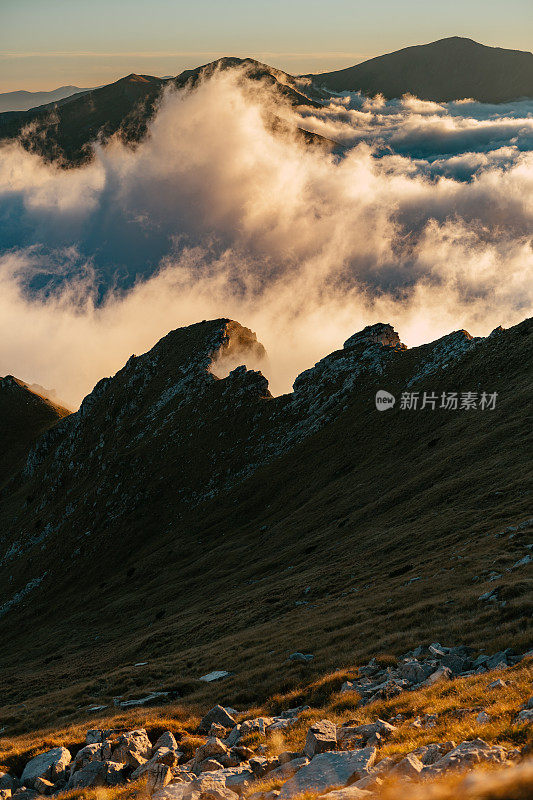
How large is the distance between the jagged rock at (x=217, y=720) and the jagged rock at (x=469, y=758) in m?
12.5

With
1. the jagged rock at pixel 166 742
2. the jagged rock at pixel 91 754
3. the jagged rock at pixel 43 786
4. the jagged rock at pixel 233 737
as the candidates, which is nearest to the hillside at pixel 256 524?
the jagged rock at pixel 233 737

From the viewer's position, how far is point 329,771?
1428cm

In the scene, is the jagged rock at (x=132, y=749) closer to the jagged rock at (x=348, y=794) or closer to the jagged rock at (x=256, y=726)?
the jagged rock at (x=256, y=726)

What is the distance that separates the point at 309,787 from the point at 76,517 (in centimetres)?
12221

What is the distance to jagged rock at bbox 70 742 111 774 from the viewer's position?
783 inches

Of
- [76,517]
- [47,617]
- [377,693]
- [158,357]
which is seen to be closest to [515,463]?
[377,693]

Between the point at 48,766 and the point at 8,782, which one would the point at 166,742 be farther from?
A: the point at 8,782

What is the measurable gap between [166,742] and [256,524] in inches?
2733

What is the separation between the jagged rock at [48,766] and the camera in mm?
19609

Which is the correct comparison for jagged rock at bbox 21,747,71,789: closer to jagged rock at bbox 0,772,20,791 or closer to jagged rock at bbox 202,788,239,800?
jagged rock at bbox 0,772,20,791

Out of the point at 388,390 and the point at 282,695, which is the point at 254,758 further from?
the point at 388,390

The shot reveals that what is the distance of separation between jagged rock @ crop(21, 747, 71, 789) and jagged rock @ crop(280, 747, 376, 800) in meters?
10.3

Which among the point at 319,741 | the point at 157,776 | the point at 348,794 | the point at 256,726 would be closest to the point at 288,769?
the point at 319,741

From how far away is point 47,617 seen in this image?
9788 centimetres
